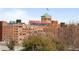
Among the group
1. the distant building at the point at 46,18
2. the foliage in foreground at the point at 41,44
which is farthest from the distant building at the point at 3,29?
the distant building at the point at 46,18

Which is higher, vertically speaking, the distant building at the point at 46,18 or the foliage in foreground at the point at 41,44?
the distant building at the point at 46,18

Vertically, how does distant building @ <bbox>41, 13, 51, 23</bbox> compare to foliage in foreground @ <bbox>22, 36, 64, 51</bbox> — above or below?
above

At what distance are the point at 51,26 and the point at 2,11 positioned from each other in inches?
37.2

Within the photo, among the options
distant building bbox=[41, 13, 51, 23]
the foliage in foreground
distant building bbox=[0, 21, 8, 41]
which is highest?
distant building bbox=[41, 13, 51, 23]

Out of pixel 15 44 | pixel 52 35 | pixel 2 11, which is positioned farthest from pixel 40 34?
pixel 2 11

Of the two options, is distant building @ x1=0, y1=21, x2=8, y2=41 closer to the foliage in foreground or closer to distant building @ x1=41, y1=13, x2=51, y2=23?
the foliage in foreground

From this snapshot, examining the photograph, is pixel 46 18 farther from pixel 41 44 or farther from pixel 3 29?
pixel 3 29

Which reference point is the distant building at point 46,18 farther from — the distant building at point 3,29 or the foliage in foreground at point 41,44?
the distant building at point 3,29

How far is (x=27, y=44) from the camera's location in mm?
3699

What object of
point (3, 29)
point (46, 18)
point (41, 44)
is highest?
point (46, 18)

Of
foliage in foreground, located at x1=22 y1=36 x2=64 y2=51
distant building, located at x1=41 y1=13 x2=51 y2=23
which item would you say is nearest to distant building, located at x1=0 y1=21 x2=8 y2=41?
foliage in foreground, located at x1=22 y1=36 x2=64 y2=51

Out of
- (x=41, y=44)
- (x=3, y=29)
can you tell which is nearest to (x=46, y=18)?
(x=41, y=44)
